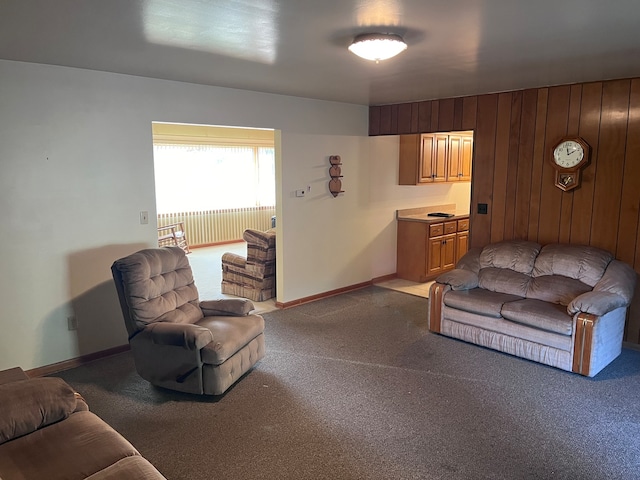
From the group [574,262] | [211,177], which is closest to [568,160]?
[574,262]

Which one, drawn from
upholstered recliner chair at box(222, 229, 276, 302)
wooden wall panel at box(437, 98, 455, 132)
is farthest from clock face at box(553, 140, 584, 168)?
upholstered recliner chair at box(222, 229, 276, 302)

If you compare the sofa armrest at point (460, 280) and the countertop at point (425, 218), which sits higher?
the countertop at point (425, 218)

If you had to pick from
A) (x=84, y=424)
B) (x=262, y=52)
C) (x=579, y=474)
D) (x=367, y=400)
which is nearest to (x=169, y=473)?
(x=84, y=424)

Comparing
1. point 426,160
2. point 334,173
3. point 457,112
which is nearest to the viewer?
point 457,112

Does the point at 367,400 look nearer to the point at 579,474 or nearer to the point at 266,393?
A: the point at 266,393

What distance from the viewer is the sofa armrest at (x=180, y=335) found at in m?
3.10

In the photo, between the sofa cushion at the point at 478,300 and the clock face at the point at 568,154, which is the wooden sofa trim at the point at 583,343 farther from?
the clock face at the point at 568,154

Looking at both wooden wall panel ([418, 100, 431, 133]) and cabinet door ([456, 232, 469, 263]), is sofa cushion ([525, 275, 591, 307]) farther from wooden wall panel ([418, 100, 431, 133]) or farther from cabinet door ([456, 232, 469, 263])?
cabinet door ([456, 232, 469, 263])

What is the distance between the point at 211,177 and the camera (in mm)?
9109

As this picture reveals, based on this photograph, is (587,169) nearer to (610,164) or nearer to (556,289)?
(610,164)

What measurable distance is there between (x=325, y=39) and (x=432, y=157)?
4090 mm

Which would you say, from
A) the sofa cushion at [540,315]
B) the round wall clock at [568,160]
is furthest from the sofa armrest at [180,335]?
the round wall clock at [568,160]

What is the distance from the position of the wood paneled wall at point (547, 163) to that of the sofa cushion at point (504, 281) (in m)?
0.57

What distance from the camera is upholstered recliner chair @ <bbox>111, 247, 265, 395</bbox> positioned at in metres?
3.16
